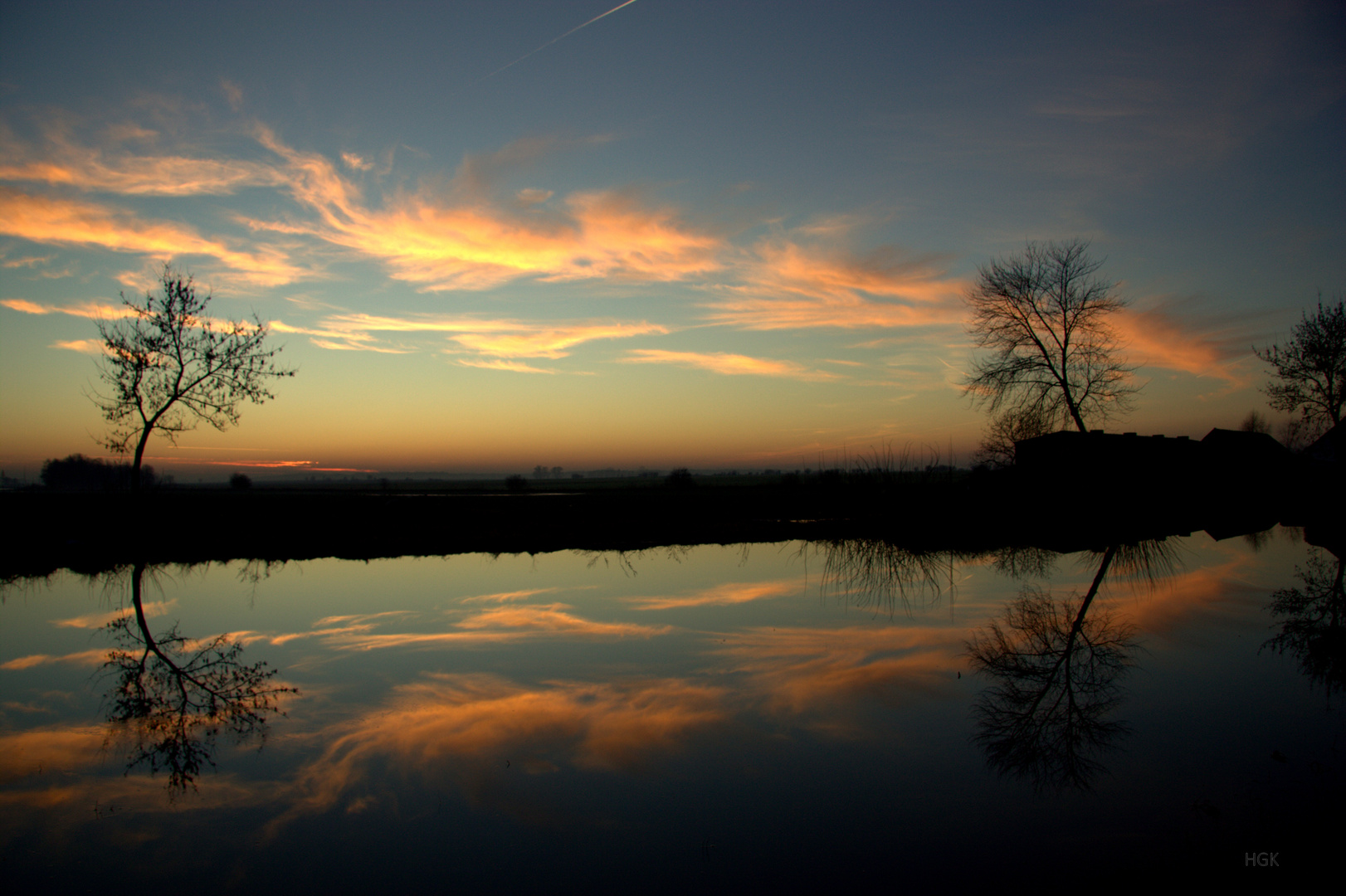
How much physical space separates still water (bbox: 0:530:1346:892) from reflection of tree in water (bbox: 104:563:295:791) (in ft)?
0.14

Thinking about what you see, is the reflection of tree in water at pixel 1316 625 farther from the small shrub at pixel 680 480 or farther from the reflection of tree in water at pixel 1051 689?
the small shrub at pixel 680 480

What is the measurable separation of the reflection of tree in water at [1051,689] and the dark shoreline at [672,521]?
8.76 meters

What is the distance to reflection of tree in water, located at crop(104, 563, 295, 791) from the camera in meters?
5.58

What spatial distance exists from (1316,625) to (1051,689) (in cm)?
528

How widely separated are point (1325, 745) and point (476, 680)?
7.23 metres

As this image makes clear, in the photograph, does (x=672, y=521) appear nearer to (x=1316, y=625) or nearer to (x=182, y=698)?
(x=1316, y=625)

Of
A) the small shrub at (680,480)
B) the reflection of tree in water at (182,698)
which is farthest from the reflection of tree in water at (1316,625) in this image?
the small shrub at (680,480)

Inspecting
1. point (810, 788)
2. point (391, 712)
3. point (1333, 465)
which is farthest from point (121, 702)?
point (1333, 465)

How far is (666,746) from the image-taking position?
5.41 metres

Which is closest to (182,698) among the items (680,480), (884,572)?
(884,572)

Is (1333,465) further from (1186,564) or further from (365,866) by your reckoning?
(365,866)

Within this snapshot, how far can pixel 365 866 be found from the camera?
384 cm

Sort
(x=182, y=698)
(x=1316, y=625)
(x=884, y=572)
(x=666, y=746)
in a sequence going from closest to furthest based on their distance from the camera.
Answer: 1. (x=666, y=746)
2. (x=182, y=698)
3. (x=1316, y=625)
4. (x=884, y=572)

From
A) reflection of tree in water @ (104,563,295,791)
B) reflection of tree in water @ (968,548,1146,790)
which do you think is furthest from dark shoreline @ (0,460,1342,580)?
reflection of tree in water @ (968,548,1146,790)
